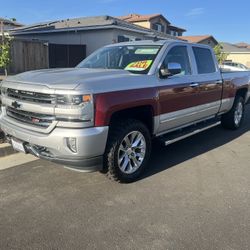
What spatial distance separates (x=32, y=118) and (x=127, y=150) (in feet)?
4.34

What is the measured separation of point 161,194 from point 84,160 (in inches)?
44.3

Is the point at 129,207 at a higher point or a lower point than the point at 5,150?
lower

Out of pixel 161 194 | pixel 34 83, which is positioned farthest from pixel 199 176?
pixel 34 83

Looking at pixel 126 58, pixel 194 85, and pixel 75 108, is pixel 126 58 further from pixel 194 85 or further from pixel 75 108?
pixel 75 108

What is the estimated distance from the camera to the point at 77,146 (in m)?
3.68

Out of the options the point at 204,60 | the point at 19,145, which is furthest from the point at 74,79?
the point at 204,60

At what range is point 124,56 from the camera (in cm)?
532

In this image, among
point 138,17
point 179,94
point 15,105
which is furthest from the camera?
point 138,17

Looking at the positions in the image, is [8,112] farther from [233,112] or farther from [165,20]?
[165,20]

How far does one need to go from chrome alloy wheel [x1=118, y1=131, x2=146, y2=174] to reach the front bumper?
498 millimetres

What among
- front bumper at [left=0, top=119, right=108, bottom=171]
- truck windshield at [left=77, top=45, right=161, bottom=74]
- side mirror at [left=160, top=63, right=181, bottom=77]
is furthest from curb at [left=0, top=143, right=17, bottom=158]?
side mirror at [left=160, top=63, right=181, bottom=77]

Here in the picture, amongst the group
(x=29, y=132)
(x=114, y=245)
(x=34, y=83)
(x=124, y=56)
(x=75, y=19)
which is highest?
(x=75, y=19)

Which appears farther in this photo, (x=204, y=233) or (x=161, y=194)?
(x=161, y=194)

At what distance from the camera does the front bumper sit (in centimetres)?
369
